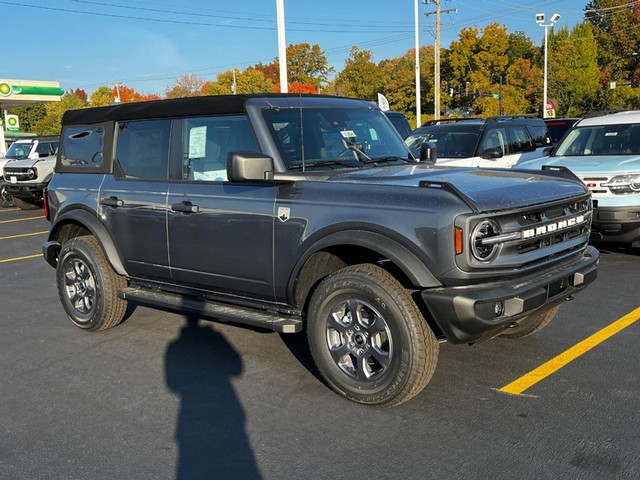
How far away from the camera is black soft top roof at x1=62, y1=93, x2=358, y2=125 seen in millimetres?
4863

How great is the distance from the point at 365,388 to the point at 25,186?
15.7 meters

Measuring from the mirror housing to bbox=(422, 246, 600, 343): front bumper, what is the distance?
1369mm

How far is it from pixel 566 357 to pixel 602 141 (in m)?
5.68

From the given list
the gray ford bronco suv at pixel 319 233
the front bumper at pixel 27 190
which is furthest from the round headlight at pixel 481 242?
the front bumper at pixel 27 190

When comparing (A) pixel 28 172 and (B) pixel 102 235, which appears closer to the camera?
(B) pixel 102 235

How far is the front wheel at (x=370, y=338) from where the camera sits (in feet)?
12.6

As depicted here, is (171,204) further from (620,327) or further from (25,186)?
(25,186)

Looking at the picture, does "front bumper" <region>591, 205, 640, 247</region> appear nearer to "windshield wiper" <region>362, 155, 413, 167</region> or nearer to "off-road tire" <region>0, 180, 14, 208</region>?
"windshield wiper" <region>362, 155, 413, 167</region>

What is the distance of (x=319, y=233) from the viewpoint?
418cm

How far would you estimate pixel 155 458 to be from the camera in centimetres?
356

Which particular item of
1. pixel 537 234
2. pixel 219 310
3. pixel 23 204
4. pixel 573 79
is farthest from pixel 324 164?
pixel 573 79

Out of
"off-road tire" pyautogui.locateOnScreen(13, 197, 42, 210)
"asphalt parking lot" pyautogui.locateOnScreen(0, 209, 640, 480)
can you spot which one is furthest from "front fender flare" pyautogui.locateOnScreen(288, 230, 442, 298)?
"off-road tire" pyautogui.locateOnScreen(13, 197, 42, 210)

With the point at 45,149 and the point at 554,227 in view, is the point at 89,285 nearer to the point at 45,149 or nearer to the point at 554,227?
the point at 554,227

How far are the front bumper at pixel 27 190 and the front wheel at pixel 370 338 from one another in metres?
14.8
